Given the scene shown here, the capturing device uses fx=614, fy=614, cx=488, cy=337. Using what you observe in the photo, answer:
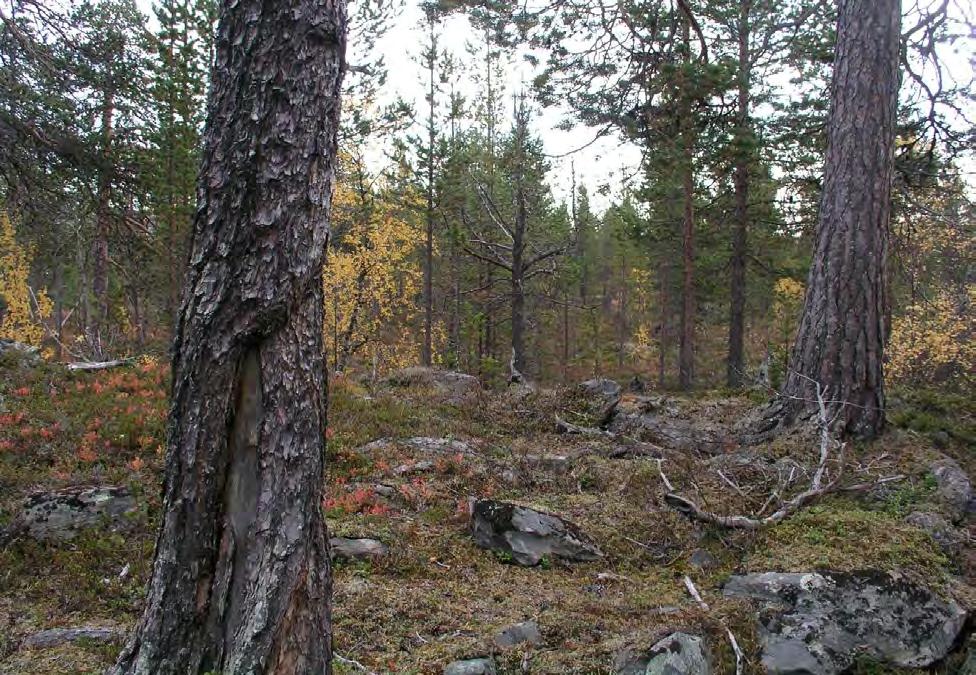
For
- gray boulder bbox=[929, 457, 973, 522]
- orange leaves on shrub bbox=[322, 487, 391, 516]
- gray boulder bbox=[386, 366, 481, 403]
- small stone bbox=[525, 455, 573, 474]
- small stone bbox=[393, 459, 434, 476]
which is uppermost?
gray boulder bbox=[386, 366, 481, 403]

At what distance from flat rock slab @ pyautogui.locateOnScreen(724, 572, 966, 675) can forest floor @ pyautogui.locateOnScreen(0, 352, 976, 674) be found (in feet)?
0.38

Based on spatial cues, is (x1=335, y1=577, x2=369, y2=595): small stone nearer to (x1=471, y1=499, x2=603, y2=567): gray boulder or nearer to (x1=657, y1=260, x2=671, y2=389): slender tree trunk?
(x1=471, y1=499, x2=603, y2=567): gray boulder

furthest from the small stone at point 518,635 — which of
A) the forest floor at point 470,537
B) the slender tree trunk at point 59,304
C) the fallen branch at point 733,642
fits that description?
the slender tree trunk at point 59,304

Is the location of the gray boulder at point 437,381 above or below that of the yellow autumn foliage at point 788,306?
below

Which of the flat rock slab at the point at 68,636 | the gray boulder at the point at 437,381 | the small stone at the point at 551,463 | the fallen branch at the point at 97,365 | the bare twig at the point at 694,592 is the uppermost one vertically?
the fallen branch at the point at 97,365

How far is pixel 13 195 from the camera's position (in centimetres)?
658

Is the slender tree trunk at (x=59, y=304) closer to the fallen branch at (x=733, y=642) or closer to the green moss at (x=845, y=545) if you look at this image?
the fallen branch at (x=733, y=642)

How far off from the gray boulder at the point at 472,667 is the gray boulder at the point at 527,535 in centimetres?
165

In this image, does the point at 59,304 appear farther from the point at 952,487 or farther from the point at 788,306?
the point at 788,306

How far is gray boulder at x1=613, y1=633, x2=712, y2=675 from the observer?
301 centimetres

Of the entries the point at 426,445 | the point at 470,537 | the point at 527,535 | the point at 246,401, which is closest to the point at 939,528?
the point at 527,535

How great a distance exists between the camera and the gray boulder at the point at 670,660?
3.01m

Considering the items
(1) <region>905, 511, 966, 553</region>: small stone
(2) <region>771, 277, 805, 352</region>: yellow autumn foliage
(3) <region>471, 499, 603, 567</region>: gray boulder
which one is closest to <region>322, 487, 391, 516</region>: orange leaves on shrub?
(3) <region>471, 499, 603, 567</region>: gray boulder

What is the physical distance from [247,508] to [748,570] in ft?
11.1
